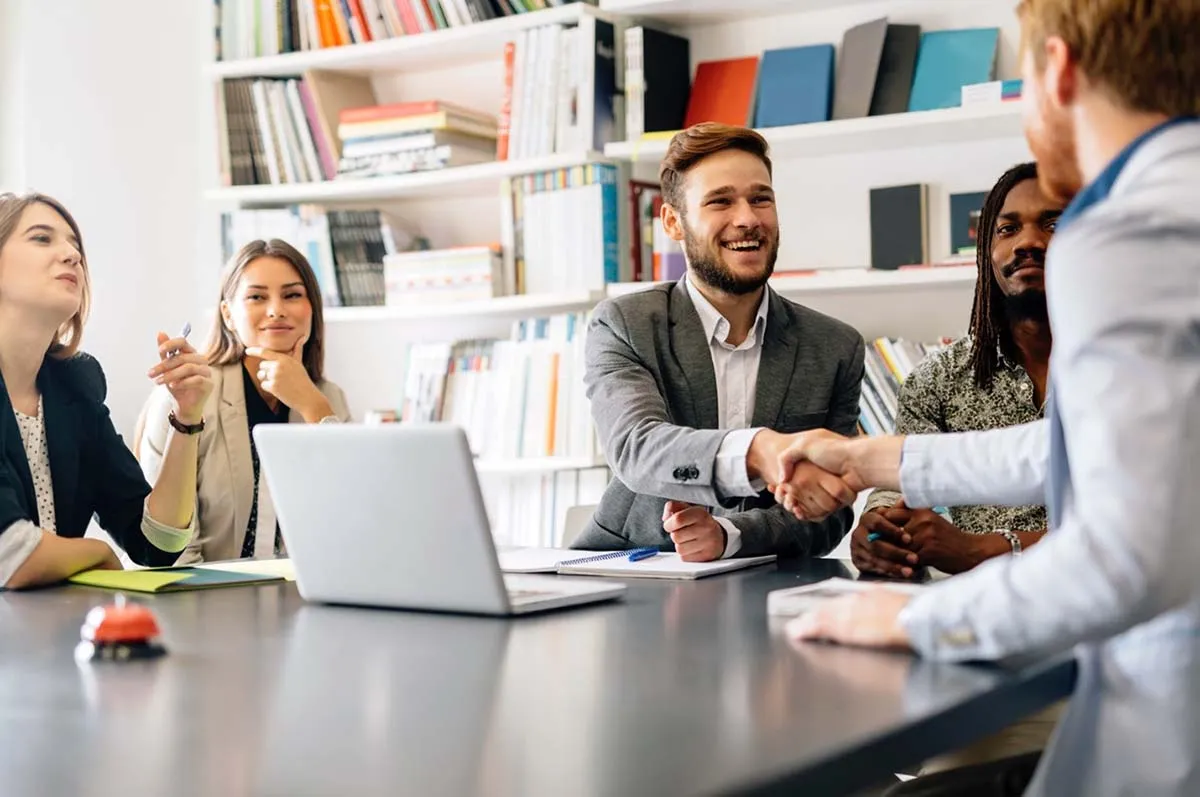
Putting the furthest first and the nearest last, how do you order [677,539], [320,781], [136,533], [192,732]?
[136,533] < [677,539] < [192,732] < [320,781]

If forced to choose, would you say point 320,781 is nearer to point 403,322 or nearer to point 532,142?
point 532,142

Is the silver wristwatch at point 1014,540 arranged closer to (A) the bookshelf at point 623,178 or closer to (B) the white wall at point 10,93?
(A) the bookshelf at point 623,178

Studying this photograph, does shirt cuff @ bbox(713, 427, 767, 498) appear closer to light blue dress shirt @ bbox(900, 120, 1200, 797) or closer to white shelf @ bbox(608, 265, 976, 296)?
light blue dress shirt @ bbox(900, 120, 1200, 797)

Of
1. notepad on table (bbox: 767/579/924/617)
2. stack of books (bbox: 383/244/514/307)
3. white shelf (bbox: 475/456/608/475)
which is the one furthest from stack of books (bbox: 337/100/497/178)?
notepad on table (bbox: 767/579/924/617)

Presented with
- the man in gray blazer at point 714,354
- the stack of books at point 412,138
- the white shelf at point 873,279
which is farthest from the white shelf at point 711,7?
the man in gray blazer at point 714,354

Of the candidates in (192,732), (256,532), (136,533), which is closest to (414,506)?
(192,732)

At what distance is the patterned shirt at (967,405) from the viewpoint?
7.79 feet

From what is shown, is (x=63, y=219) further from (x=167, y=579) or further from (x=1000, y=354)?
(x=1000, y=354)

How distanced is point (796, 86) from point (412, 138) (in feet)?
3.70

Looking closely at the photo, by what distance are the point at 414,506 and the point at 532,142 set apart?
7.79 feet

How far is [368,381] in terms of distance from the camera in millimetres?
4223

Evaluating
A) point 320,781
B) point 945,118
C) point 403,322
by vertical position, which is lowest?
point 320,781

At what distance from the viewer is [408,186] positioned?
153 inches

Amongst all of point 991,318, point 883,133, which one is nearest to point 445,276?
point 883,133
